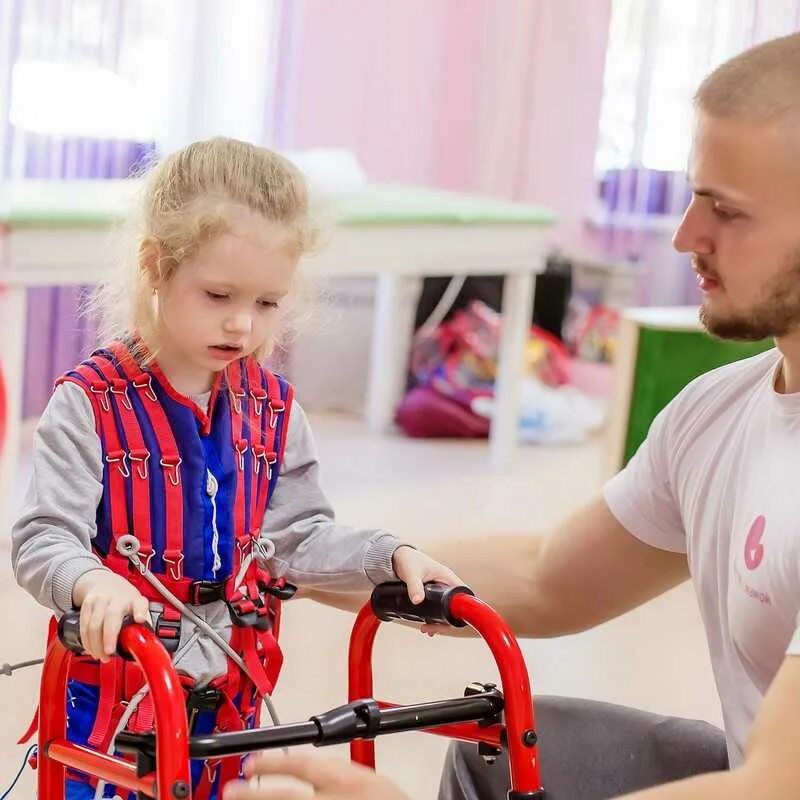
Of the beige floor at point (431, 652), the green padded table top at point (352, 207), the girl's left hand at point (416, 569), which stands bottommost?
the beige floor at point (431, 652)

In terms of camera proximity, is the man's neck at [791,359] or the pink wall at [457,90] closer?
the man's neck at [791,359]

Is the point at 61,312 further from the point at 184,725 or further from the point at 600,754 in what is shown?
the point at 184,725

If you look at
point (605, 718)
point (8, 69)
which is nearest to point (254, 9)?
point (8, 69)

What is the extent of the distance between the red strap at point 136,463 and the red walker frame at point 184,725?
13cm

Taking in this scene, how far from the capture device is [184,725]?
1.14 meters

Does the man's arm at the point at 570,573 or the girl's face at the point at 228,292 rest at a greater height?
the girl's face at the point at 228,292

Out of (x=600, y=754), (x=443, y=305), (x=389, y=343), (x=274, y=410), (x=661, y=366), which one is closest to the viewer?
(x=274, y=410)

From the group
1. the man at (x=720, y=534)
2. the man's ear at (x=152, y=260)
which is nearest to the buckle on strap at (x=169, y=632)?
the man at (x=720, y=534)

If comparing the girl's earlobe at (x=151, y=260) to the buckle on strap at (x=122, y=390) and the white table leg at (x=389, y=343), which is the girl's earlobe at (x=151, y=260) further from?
the white table leg at (x=389, y=343)

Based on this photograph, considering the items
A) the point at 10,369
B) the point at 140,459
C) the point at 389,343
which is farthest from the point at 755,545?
the point at 389,343

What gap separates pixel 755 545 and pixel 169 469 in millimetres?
563

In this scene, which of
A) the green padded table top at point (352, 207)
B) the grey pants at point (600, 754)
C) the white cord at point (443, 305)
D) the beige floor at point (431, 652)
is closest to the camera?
the grey pants at point (600, 754)

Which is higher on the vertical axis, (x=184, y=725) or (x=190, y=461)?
(x=190, y=461)

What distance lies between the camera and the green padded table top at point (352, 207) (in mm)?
3045
